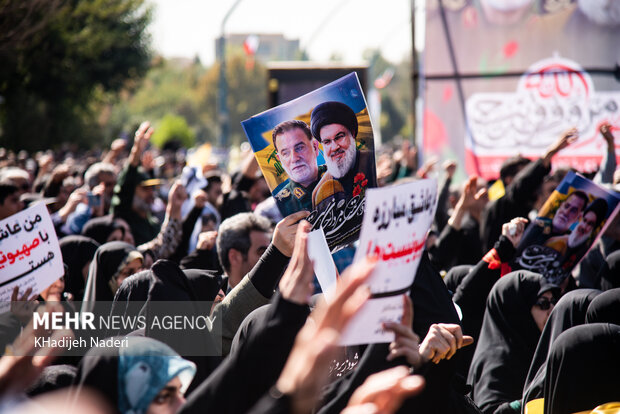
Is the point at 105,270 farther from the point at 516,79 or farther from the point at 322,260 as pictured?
the point at 516,79

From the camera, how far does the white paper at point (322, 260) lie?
2832 mm

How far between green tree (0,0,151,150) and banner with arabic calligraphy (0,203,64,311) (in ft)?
55.6

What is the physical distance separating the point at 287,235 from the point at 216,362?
66 centimetres

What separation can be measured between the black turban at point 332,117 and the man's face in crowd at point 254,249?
4.06ft

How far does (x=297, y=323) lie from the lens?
6.77ft

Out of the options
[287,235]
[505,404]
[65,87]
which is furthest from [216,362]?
[65,87]

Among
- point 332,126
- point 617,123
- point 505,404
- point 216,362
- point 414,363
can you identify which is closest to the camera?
point 414,363

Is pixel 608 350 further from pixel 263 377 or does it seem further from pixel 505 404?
pixel 263 377

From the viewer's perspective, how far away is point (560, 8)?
393 inches

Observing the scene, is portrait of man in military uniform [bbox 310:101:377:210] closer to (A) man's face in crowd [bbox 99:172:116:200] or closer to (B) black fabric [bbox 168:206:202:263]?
(B) black fabric [bbox 168:206:202:263]

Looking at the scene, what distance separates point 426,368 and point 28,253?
7.24ft

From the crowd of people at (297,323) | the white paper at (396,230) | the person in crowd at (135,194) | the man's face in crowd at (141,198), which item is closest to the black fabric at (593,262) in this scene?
the crowd of people at (297,323)

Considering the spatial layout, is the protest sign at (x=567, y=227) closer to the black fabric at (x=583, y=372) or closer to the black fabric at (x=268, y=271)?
the black fabric at (x=583, y=372)

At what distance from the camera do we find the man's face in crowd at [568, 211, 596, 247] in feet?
14.4
